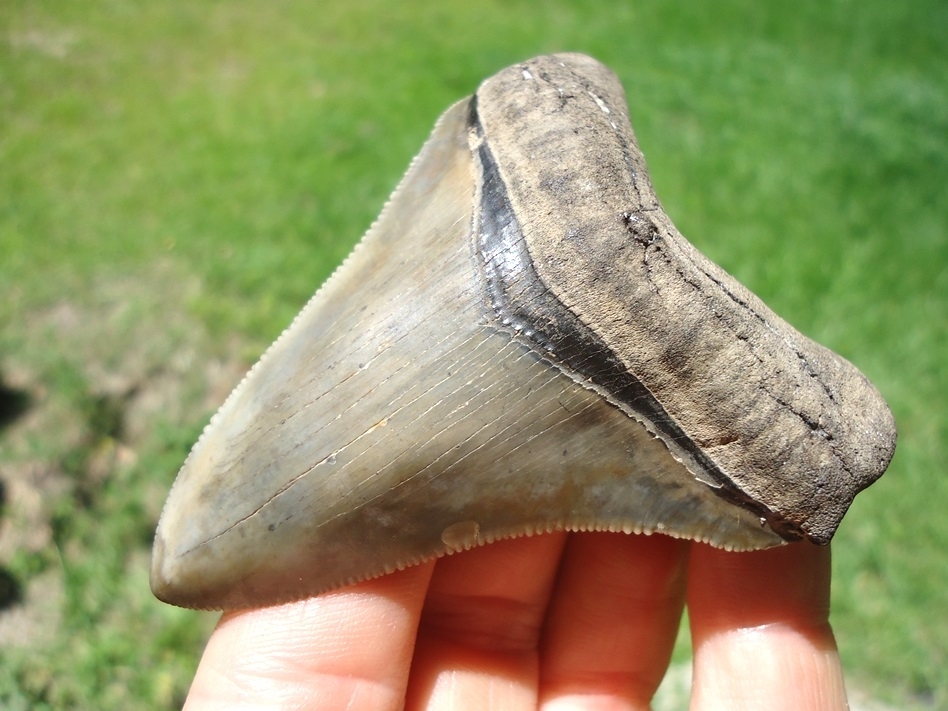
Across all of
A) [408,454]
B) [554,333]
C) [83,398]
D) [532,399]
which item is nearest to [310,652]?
[408,454]

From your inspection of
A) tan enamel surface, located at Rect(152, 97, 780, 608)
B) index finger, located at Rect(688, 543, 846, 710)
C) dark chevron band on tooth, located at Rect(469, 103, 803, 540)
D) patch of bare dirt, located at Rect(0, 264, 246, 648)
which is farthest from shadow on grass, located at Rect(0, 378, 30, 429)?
index finger, located at Rect(688, 543, 846, 710)

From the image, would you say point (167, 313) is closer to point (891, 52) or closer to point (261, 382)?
point (261, 382)

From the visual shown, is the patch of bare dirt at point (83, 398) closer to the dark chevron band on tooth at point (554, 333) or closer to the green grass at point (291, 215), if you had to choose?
the green grass at point (291, 215)

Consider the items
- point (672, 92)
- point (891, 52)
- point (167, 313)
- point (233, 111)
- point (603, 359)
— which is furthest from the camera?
point (891, 52)

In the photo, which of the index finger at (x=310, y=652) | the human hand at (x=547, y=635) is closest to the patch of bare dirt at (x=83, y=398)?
the index finger at (x=310, y=652)

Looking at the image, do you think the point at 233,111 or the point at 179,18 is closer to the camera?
the point at 233,111

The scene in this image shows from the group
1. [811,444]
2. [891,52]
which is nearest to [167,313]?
[811,444]

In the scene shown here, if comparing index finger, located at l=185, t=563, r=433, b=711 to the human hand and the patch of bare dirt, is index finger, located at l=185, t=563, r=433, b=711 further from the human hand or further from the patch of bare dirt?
the patch of bare dirt

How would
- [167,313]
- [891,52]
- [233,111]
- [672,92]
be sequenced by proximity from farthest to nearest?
1. [891,52]
2. [672,92]
3. [233,111]
4. [167,313]
